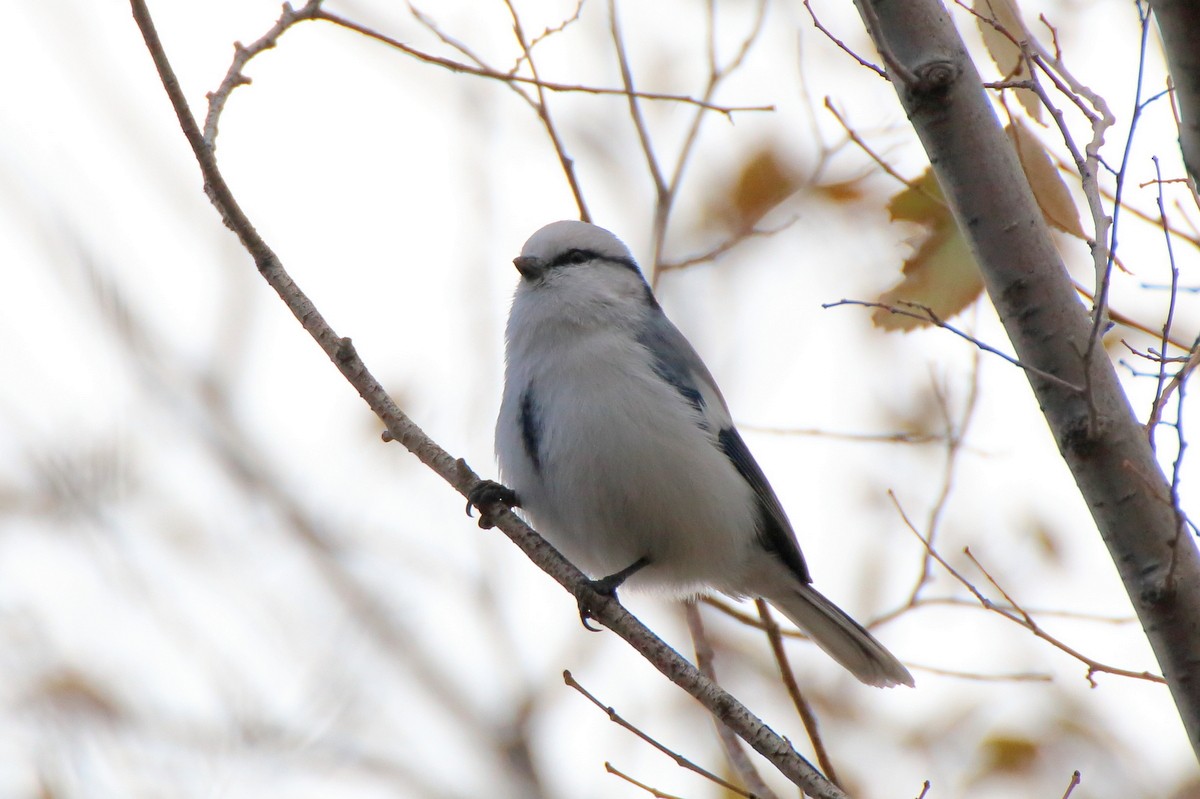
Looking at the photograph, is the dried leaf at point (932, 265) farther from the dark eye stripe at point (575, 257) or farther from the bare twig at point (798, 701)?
the dark eye stripe at point (575, 257)

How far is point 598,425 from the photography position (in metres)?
3.03

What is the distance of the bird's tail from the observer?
348 centimetres

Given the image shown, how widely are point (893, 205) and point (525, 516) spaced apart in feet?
4.44

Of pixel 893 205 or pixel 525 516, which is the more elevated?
pixel 893 205

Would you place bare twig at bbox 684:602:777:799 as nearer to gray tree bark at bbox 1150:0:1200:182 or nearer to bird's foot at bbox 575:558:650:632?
bird's foot at bbox 575:558:650:632

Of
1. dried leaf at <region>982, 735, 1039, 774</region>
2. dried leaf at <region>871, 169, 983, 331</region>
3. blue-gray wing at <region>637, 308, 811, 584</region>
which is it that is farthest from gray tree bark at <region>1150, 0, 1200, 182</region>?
dried leaf at <region>982, 735, 1039, 774</region>

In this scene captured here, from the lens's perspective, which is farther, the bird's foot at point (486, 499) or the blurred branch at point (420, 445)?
the bird's foot at point (486, 499)

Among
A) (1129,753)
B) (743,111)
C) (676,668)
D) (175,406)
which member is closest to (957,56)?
(676,668)

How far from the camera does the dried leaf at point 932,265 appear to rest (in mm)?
2486

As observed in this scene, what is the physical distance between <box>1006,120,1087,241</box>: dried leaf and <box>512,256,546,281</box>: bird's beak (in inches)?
62.7

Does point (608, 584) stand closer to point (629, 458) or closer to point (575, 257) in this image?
point (629, 458)

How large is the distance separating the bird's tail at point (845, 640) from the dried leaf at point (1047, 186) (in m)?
1.61

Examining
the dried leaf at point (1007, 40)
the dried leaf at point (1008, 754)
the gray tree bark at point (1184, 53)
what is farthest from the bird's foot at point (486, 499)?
the dried leaf at point (1008, 754)

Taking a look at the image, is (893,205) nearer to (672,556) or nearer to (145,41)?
(672,556)
